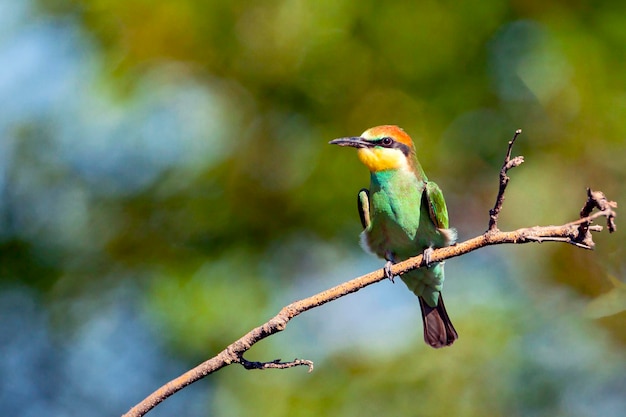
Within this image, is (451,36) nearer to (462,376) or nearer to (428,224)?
(428,224)

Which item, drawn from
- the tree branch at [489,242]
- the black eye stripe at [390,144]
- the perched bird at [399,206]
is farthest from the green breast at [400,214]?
the tree branch at [489,242]

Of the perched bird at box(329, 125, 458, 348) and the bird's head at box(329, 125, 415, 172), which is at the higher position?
the bird's head at box(329, 125, 415, 172)

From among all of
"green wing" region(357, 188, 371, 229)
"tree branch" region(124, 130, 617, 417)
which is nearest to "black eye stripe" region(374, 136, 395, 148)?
"green wing" region(357, 188, 371, 229)

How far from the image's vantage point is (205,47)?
525 cm

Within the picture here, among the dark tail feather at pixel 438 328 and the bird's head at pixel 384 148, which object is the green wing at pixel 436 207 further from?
the dark tail feather at pixel 438 328

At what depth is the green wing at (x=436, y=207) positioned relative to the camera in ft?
12.3

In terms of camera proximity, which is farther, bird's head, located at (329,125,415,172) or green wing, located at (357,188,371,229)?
green wing, located at (357,188,371,229)

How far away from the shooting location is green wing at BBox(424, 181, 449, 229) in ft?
12.3

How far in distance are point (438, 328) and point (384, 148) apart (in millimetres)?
918

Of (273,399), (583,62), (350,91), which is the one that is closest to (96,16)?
(350,91)

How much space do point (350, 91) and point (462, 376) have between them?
1846 mm

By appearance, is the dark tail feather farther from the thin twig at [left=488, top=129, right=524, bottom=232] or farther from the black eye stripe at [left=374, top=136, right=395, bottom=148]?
the thin twig at [left=488, top=129, right=524, bottom=232]

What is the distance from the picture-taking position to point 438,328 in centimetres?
406

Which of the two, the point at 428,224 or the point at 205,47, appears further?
Result: the point at 205,47
